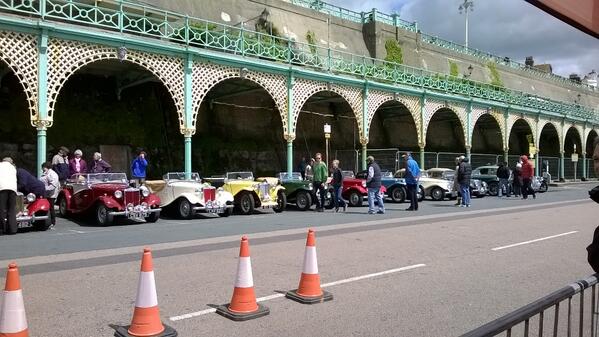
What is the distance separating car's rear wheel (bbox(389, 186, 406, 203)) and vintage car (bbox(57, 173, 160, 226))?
11.2 meters

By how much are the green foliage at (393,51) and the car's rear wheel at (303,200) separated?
77.9ft

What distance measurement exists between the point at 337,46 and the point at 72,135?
2074cm

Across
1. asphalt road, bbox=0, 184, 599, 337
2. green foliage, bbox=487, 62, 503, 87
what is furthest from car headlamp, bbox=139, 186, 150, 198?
green foliage, bbox=487, 62, 503, 87

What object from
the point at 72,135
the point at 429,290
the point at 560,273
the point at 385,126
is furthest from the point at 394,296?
the point at 385,126

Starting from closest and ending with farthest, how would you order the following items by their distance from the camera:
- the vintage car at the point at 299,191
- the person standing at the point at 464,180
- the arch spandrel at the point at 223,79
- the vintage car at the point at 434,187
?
the vintage car at the point at 299,191, the arch spandrel at the point at 223,79, the person standing at the point at 464,180, the vintage car at the point at 434,187

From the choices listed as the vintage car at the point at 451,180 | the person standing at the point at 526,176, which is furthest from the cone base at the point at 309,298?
the person standing at the point at 526,176

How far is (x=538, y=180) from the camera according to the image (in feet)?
96.6

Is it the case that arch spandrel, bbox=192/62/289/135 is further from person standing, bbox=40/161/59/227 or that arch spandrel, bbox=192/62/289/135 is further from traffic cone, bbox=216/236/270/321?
traffic cone, bbox=216/236/270/321

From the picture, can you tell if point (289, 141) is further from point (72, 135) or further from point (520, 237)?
point (520, 237)

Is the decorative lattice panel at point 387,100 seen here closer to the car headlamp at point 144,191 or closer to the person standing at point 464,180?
the person standing at point 464,180

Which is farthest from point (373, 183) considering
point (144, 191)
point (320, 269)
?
point (320, 269)

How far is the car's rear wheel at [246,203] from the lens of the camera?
1673cm

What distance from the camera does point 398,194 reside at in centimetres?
2209

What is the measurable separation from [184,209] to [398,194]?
10337 millimetres
